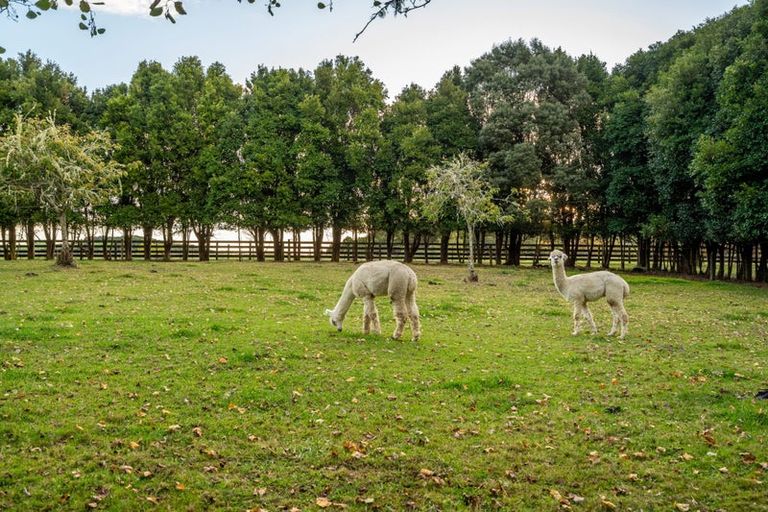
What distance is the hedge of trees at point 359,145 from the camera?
145 feet

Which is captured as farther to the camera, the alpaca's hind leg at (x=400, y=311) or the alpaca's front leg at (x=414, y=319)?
the alpaca's front leg at (x=414, y=319)

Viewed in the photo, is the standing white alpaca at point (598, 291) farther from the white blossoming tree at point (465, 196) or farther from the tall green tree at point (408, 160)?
the tall green tree at point (408, 160)

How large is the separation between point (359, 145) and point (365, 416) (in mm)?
40621

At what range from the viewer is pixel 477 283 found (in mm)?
30828

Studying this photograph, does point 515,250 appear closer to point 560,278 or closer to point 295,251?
point 295,251

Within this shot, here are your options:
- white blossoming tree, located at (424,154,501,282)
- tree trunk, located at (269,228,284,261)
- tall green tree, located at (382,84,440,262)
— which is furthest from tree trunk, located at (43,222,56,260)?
white blossoming tree, located at (424,154,501,282)

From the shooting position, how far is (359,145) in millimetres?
47312

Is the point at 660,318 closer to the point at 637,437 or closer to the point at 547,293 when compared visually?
the point at 547,293

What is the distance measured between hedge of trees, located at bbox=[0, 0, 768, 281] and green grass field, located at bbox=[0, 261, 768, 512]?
30.0m

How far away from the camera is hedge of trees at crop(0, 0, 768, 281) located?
44.2 metres

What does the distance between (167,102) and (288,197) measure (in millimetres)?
13574

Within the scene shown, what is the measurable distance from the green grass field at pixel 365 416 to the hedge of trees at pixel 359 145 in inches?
1180

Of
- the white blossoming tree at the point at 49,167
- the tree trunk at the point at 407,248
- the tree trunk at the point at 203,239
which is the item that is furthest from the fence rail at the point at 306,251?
the white blossoming tree at the point at 49,167

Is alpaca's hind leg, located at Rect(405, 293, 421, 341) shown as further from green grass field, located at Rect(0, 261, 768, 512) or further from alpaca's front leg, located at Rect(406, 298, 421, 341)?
green grass field, located at Rect(0, 261, 768, 512)
